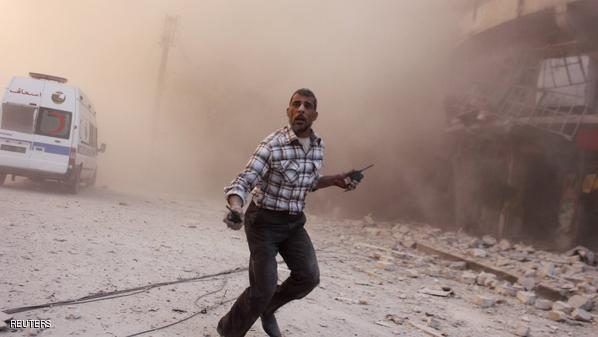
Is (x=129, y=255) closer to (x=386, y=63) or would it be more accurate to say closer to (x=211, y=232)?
(x=211, y=232)

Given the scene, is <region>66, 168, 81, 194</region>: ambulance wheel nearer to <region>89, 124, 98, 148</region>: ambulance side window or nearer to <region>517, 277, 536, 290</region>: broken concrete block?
<region>89, 124, 98, 148</region>: ambulance side window

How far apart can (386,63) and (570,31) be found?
20.5 feet

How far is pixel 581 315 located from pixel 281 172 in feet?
12.2

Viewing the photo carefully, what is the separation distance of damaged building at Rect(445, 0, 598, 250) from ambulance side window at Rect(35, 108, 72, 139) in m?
7.83

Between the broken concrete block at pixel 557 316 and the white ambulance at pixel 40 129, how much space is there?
7.63 m

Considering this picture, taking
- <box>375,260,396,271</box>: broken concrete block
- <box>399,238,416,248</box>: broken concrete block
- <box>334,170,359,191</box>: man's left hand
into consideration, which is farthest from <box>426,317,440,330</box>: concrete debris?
<box>399,238,416,248</box>: broken concrete block

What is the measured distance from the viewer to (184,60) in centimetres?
2048

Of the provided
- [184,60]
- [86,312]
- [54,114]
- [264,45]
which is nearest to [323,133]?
[264,45]

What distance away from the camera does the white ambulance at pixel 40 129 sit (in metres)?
8.59

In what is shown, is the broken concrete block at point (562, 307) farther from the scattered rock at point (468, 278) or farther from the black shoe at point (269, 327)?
the black shoe at point (269, 327)

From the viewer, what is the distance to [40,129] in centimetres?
866

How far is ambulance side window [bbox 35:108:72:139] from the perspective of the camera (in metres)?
8.66

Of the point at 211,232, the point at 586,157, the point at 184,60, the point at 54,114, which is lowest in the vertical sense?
the point at 211,232

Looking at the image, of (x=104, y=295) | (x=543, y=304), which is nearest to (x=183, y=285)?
(x=104, y=295)
